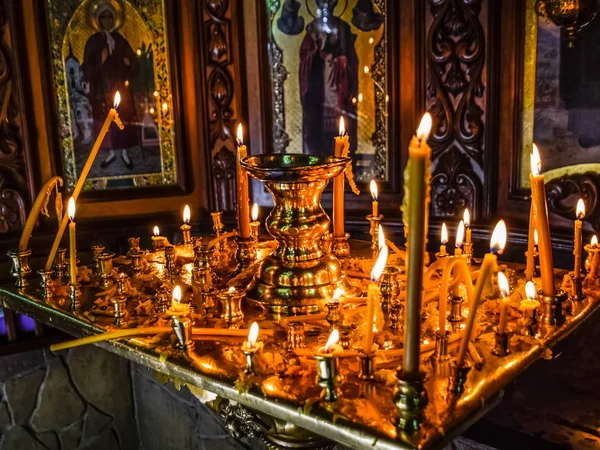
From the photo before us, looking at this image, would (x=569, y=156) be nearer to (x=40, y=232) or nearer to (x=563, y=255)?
(x=563, y=255)

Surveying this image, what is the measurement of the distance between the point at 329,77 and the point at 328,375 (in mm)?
2084

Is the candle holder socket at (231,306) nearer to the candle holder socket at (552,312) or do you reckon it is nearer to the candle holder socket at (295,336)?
the candle holder socket at (295,336)

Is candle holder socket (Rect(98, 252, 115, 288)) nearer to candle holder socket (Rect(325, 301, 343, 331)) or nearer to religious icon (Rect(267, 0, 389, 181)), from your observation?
candle holder socket (Rect(325, 301, 343, 331))

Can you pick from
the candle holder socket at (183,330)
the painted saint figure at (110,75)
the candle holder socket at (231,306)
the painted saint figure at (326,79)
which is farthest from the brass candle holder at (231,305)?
the painted saint figure at (110,75)

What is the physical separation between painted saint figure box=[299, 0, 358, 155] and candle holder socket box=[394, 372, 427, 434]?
6.71 feet

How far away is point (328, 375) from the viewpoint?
1010 mm

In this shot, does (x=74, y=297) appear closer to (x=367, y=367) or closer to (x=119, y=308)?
(x=119, y=308)

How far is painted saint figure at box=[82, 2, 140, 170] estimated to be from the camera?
9.26 feet

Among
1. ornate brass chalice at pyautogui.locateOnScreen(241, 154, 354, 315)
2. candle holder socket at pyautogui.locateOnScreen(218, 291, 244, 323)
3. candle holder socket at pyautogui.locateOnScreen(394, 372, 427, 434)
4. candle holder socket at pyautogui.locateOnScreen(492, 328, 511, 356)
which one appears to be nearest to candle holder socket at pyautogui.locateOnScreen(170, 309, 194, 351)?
candle holder socket at pyautogui.locateOnScreen(218, 291, 244, 323)

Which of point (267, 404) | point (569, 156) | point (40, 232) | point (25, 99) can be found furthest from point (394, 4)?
point (267, 404)

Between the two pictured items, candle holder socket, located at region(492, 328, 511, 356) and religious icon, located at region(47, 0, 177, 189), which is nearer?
candle holder socket, located at region(492, 328, 511, 356)

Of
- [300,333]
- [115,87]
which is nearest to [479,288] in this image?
[300,333]

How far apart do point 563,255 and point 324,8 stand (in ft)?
4.88

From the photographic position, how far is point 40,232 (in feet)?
8.82
